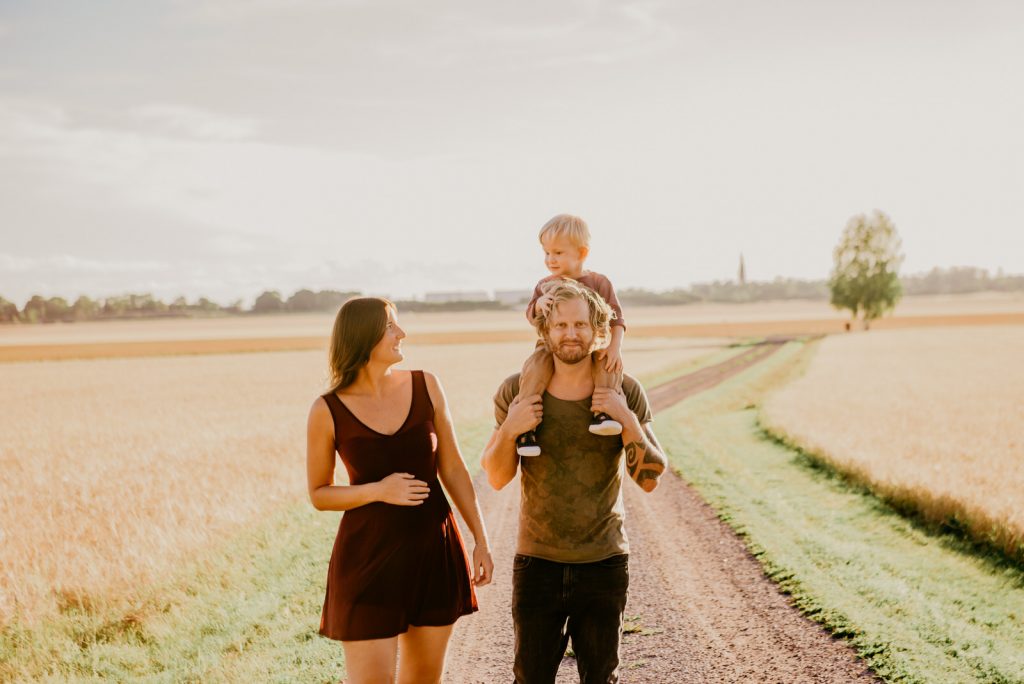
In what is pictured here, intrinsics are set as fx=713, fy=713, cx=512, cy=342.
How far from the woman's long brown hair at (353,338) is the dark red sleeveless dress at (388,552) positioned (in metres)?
0.12

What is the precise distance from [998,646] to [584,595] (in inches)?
171

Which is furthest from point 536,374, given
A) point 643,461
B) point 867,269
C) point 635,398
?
point 867,269

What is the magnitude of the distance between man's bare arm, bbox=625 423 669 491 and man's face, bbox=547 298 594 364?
1.59 ft

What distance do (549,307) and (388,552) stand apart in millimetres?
1380

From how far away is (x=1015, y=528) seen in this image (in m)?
8.33

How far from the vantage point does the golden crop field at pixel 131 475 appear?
7.63 metres

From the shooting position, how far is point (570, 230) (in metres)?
4.12

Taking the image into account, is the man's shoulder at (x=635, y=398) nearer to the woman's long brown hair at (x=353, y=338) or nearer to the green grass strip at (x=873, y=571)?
the woman's long brown hair at (x=353, y=338)

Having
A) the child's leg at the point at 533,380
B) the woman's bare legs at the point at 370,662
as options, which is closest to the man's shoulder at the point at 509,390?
the child's leg at the point at 533,380

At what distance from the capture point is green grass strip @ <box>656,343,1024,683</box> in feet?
17.7

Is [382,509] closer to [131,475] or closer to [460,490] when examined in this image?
[460,490]

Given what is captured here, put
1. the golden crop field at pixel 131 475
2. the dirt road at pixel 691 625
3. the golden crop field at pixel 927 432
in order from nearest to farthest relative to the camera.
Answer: the dirt road at pixel 691 625, the golden crop field at pixel 131 475, the golden crop field at pixel 927 432

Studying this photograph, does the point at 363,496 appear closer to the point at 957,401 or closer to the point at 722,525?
the point at 722,525

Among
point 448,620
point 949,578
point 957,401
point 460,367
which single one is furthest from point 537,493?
point 460,367
